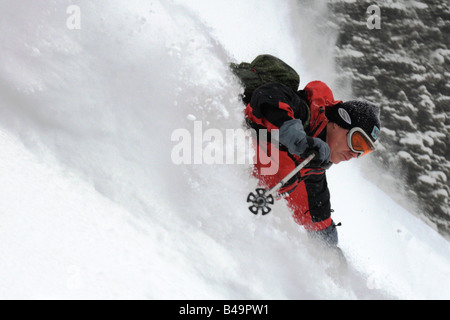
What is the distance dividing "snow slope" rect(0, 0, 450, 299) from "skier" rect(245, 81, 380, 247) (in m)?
0.27

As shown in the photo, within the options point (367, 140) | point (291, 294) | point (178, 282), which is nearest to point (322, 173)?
point (367, 140)

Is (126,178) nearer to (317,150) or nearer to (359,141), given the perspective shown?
(317,150)

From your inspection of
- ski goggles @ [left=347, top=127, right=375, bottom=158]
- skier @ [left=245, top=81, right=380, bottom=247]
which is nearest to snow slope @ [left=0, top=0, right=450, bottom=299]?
skier @ [left=245, top=81, right=380, bottom=247]

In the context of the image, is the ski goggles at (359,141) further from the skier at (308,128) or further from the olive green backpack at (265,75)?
the olive green backpack at (265,75)

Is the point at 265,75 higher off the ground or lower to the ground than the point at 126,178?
higher

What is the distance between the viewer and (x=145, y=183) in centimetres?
214

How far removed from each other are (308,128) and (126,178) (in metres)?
1.18

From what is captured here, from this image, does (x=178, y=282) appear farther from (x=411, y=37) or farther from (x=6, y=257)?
(x=411, y=37)

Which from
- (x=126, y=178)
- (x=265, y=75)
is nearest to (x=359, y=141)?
(x=265, y=75)

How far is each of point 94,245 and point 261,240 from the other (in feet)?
2.94

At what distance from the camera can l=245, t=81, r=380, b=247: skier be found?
2.14 metres

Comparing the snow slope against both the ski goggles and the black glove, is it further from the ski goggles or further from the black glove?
A: the ski goggles

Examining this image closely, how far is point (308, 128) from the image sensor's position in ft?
8.25

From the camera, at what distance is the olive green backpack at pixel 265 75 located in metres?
2.55
